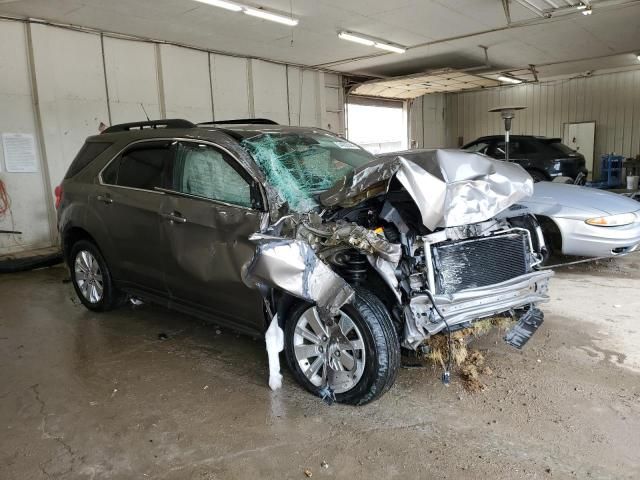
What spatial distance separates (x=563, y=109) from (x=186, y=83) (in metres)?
11.8

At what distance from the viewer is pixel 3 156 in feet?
24.0

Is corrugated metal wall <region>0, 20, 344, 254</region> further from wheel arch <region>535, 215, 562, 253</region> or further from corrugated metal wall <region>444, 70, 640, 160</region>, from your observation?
corrugated metal wall <region>444, 70, 640, 160</region>

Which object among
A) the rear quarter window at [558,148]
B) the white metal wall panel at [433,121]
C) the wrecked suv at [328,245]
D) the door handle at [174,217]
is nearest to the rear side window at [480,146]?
the rear quarter window at [558,148]

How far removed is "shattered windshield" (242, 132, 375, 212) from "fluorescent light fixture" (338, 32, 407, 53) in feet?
18.1

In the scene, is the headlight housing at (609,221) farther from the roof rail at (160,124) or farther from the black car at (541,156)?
the black car at (541,156)

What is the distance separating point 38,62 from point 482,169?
7.12m

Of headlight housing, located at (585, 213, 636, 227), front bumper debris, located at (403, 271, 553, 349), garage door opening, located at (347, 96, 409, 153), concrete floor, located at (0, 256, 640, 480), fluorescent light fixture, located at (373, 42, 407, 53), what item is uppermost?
fluorescent light fixture, located at (373, 42, 407, 53)

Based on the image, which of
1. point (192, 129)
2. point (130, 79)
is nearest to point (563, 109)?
point (130, 79)

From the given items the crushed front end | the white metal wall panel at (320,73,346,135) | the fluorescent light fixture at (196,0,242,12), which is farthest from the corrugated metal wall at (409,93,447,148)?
the crushed front end

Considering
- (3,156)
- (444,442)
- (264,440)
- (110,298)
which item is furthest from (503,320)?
(3,156)

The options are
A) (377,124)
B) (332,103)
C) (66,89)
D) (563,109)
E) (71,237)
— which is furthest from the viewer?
(563,109)

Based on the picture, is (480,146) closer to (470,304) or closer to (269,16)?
(269,16)

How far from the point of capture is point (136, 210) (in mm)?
3904

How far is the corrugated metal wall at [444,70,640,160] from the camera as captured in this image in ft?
47.6
